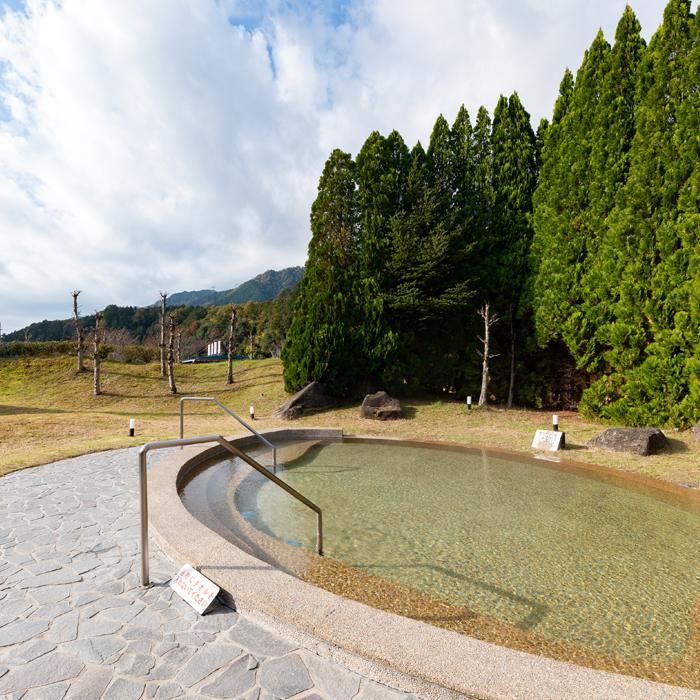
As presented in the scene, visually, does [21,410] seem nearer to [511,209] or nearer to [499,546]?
[499,546]

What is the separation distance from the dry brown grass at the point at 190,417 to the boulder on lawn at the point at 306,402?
39cm

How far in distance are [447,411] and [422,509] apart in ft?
23.7

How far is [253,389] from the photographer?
17.2 meters

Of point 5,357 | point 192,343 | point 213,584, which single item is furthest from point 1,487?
point 192,343

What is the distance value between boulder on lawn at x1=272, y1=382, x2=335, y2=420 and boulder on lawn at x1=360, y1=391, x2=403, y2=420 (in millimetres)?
1785

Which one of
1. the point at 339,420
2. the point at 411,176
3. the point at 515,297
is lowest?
the point at 339,420

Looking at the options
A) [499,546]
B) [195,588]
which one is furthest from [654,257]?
[195,588]

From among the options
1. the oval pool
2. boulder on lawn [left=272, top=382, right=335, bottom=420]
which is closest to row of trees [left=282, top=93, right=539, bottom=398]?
boulder on lawn [left=272, top=382, right=335, bottom=420]

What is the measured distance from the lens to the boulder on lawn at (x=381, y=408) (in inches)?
441

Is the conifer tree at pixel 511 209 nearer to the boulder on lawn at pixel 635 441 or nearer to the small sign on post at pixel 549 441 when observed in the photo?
the small sign on post at pixel 549 441

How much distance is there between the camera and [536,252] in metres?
13.0

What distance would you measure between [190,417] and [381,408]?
7.09 meters

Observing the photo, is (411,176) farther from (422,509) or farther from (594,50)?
(422,509)

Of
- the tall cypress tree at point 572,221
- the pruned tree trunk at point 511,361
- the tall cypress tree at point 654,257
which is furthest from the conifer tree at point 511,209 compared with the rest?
the tall cypress tree at point 654,257
